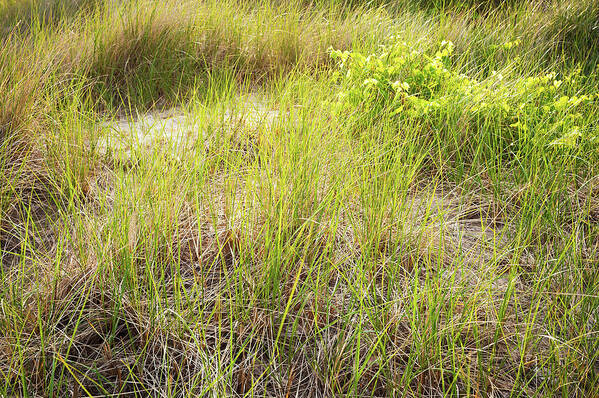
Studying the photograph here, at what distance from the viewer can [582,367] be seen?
4.26ft

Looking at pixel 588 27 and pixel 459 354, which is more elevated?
pixel 588 27

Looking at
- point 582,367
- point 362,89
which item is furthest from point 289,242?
point 362,89

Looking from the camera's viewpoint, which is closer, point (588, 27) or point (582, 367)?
point (582, 367)

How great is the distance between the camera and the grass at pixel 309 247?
1.34 metres

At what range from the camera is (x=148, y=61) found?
11.3 feet

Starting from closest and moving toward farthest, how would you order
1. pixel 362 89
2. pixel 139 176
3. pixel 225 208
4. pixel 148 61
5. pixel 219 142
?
pixel 225 208 → pixel 139 176 → pixel 219 142 → pixel 362 89 → pixel 148 61

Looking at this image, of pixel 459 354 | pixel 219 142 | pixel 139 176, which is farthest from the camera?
pixel 219 142

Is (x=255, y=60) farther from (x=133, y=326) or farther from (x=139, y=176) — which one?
(x=133, y=326)

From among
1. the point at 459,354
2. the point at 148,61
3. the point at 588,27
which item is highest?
the point at 588,27

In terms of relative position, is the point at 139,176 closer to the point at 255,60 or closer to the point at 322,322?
Result: the point at 322,322

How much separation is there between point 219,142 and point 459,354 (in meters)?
1.48

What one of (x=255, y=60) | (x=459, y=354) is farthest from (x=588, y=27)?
(x=459, y=354)

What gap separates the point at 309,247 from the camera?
168cm

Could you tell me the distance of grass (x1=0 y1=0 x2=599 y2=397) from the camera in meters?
1.34
